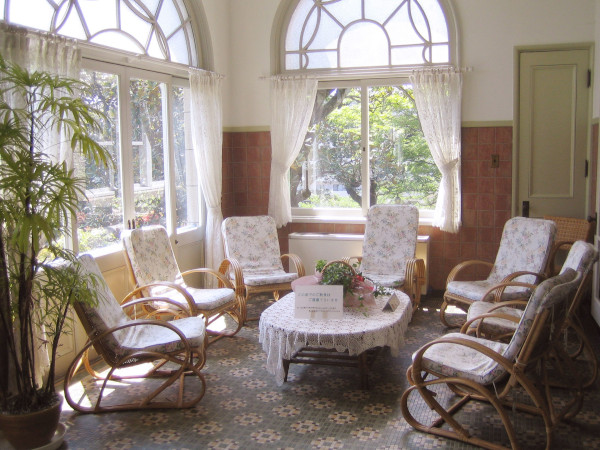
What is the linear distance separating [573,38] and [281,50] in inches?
111

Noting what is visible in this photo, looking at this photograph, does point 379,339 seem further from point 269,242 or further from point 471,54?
point 471,54

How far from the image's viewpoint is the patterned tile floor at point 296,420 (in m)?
3.32

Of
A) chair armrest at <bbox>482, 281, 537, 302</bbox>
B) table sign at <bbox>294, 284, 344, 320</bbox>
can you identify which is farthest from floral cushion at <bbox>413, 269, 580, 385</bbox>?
chair armrest at <bbox>482, 281, 537, 302</bbox>

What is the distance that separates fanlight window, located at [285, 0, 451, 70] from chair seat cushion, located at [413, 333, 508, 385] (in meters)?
3.51

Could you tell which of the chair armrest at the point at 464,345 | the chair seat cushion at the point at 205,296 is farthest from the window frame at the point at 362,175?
the chair armrest at the point at 464,345

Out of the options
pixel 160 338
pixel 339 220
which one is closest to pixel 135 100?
pixel 160 338

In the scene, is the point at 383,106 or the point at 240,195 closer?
the point at 383,106

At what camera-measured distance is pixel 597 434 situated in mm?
3316

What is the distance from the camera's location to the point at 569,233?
5.70m

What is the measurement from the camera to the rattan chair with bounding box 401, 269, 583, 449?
3080 mm

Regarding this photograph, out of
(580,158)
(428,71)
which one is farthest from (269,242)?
(580,158)

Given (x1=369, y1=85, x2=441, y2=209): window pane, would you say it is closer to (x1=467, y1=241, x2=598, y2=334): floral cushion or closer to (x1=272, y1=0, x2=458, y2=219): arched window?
(x1=272, y1=0, x2=458, y2=219): arched window

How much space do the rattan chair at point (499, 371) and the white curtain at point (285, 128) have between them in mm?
3310

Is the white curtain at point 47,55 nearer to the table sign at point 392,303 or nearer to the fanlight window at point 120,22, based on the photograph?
the fanlight window at point 120,22
